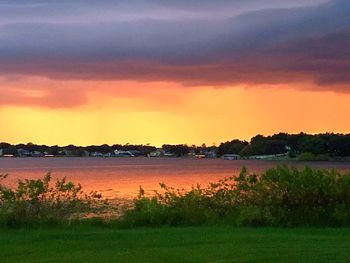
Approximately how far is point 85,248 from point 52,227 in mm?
3853

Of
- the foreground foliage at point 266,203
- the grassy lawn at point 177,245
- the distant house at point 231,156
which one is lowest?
the grassy lawn at point 177,245

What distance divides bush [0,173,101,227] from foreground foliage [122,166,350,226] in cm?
149

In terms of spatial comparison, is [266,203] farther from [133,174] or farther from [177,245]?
[133,174]

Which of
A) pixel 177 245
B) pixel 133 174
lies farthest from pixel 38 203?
pixel 133 174

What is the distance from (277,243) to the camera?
13438 millimetres

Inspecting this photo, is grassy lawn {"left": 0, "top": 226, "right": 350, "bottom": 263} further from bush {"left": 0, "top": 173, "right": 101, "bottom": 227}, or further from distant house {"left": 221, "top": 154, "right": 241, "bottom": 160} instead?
distant house {"left": 221, "top": 154, "right": 241, "bottom": 160}

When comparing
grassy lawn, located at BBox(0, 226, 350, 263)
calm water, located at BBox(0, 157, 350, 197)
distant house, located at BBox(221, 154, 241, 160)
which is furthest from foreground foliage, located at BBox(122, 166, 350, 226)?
distant house, located at BBox(221, 154, 241, 160)

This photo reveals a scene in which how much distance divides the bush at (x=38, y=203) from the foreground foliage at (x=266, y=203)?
1492mm

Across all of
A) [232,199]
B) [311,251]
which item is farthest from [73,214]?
[311,251]

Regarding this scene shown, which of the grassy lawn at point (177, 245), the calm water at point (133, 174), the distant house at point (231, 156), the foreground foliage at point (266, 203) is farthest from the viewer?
the distant house at point (231, 156)

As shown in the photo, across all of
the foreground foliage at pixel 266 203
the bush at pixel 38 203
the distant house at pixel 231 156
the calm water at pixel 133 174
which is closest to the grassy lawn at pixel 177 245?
the bush at pixel 38 203

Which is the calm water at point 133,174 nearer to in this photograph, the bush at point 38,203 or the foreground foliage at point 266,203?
the foreground foliage at point 266,203

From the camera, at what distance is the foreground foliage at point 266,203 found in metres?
17.2

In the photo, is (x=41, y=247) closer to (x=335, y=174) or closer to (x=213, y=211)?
(x=213, y=211)
